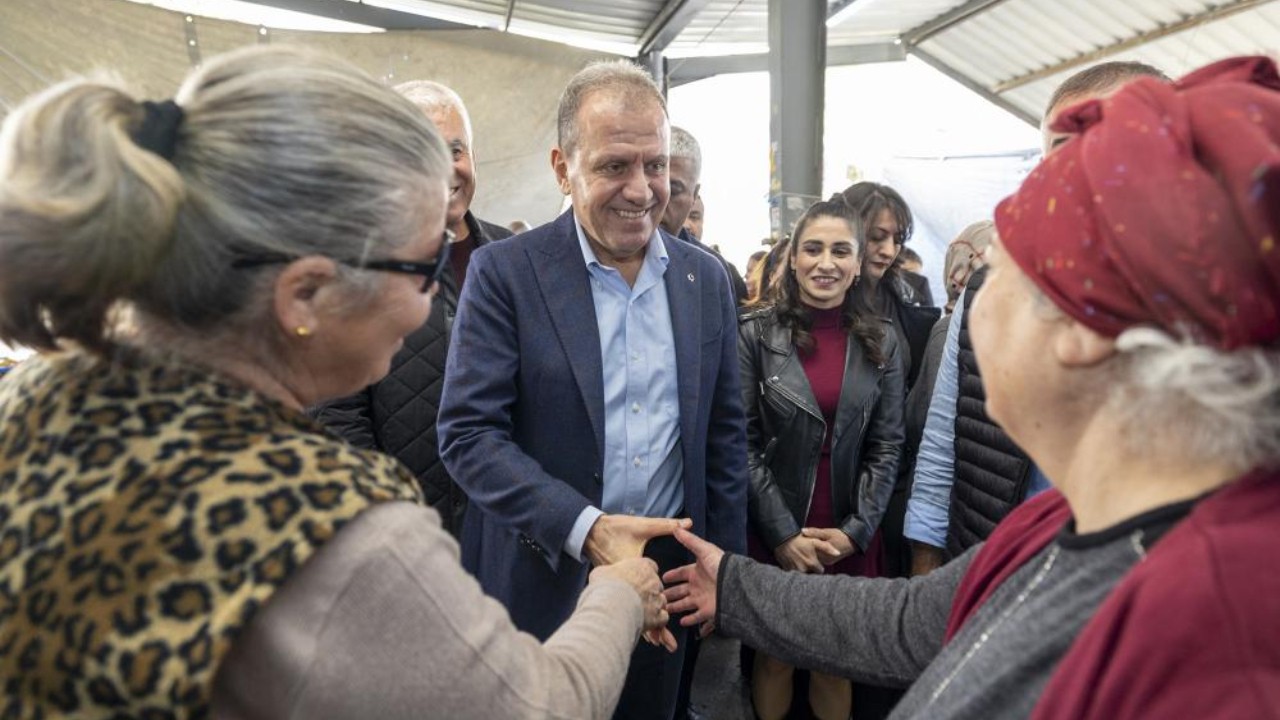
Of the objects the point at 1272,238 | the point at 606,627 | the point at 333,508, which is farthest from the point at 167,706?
the point at 1272,238

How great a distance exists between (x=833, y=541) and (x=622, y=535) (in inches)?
47.2

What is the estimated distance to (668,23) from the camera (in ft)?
31.6

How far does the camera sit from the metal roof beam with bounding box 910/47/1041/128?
39.7ft

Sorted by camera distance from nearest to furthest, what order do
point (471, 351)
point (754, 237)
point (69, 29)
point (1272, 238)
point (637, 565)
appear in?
point (1272, 238), point (637, 565), point (471, 351), point (69, 29), point (754, 237)

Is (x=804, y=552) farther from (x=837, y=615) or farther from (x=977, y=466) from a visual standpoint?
(x=837, y=615)

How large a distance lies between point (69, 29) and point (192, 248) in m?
8.64

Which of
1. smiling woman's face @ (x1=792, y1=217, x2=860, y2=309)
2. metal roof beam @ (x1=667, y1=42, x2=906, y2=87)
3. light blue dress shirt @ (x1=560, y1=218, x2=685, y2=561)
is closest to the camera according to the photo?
light blue dress shirt @ (x1=560, y1=218, x2=685, y2=561)

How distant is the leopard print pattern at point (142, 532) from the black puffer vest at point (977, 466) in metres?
1.64

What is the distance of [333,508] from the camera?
2.73 feet

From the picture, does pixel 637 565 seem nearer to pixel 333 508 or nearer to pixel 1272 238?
pixel 333 508

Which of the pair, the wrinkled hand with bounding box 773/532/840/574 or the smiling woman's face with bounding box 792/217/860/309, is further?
the smiling woman's face with bounding box 792/217/860/309

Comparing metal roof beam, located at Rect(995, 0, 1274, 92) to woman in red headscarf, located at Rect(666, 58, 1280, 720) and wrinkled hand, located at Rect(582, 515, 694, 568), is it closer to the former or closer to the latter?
wrinkled hand, located at Rect(582, 515, 694, 568)

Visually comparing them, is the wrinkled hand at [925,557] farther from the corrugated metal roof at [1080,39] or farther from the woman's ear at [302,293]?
the corrugated metal roof at [1080,39]

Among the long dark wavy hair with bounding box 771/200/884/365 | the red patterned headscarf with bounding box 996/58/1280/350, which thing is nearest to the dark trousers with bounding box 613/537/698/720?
the long dark wavy hair with bounding box 771/200/884/365
